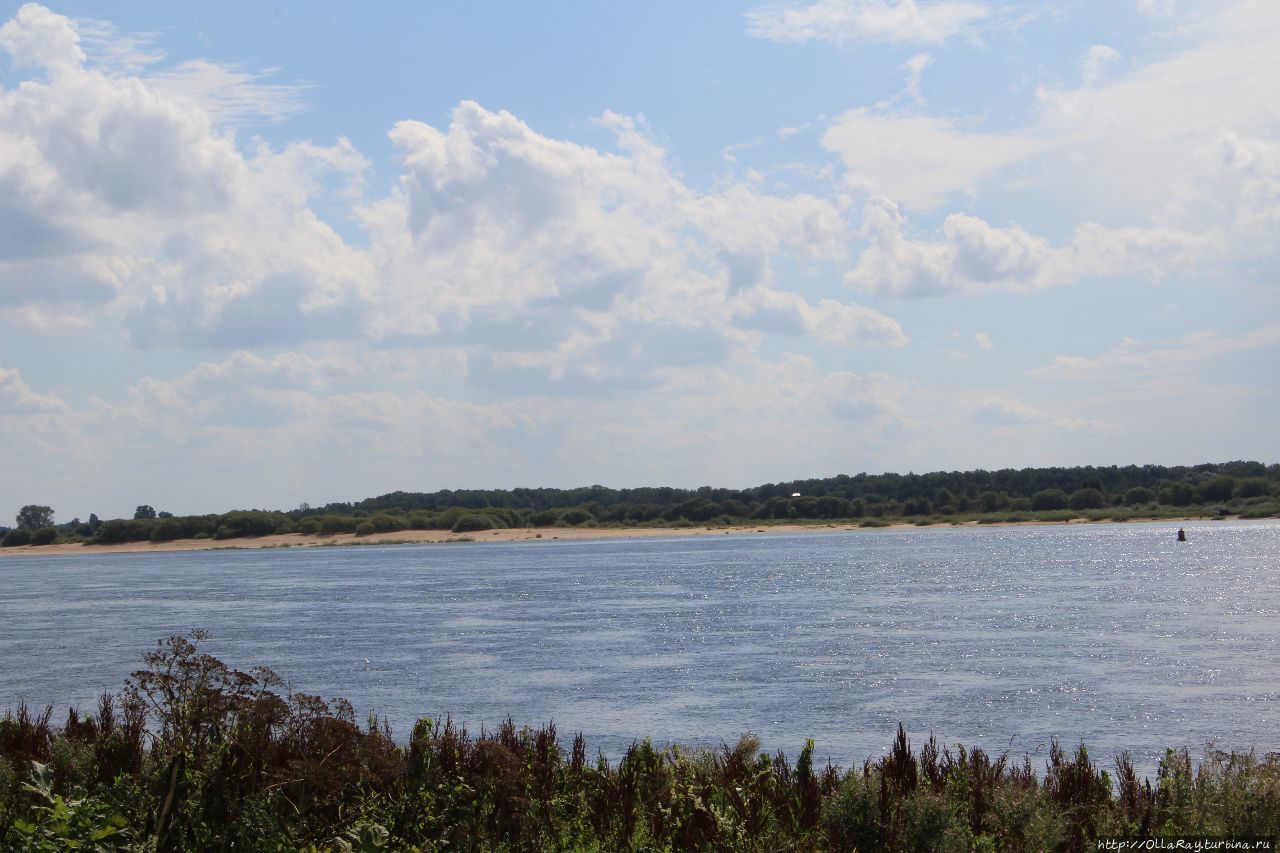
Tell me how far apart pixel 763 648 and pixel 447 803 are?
117 ft

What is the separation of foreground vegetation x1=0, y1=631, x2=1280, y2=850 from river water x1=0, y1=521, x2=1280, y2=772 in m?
12.0

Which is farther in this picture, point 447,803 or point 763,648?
point 763,648

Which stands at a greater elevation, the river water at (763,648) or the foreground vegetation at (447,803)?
the foreground vegetation at (447,803)

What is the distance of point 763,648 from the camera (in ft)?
156

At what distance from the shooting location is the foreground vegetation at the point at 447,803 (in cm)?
1202

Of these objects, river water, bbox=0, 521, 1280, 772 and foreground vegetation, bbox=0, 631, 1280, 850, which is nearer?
foreground vegetation, bbox=0, 631, 1280, 850

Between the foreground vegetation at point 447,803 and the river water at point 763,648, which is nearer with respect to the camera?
the foreground vegetation at point 447,803

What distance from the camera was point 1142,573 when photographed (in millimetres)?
87812

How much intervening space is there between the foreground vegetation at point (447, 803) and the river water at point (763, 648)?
12.0m

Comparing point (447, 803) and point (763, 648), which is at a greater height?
point (447, 803)

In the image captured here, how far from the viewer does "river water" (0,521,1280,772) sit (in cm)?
3023

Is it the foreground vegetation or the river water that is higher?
the foreground vegetation

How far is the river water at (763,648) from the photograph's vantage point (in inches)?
1190

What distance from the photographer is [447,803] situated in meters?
12.7
